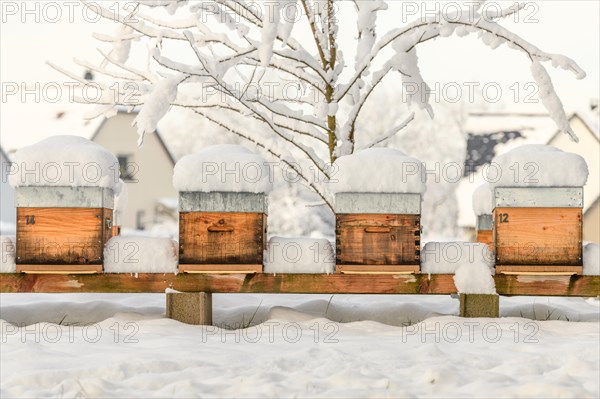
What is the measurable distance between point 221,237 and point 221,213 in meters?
0.20

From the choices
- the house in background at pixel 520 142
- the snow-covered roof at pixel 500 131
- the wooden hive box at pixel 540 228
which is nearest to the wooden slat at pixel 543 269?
the wooden hive box at pixel 540 228

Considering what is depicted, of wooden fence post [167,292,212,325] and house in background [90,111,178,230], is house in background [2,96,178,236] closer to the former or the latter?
house in background [90,111,178,230]

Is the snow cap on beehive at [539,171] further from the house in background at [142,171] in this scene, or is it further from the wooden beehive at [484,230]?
the house in background at [142,171]

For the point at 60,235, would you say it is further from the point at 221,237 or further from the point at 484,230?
the point at 484,230

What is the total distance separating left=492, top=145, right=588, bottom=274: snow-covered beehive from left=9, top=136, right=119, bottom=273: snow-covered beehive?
11.0 ft

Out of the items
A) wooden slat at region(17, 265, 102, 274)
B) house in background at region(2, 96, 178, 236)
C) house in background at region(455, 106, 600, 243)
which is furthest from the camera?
house in background at region(2, 96, 178, 236)

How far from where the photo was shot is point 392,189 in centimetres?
613

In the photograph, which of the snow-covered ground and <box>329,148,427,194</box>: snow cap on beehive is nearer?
the snow-covered ground

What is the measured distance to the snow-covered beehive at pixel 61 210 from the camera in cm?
618

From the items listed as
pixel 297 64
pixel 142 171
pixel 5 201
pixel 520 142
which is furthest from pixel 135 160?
pixel 297 64

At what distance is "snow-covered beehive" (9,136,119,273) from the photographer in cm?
618

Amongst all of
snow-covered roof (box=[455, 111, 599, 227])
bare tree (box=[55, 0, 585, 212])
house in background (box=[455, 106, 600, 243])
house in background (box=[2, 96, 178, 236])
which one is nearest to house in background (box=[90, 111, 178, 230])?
house in background (box=[2, 96, 178, 236])

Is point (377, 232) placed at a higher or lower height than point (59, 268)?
higher

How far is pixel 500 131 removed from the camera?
25875mm
